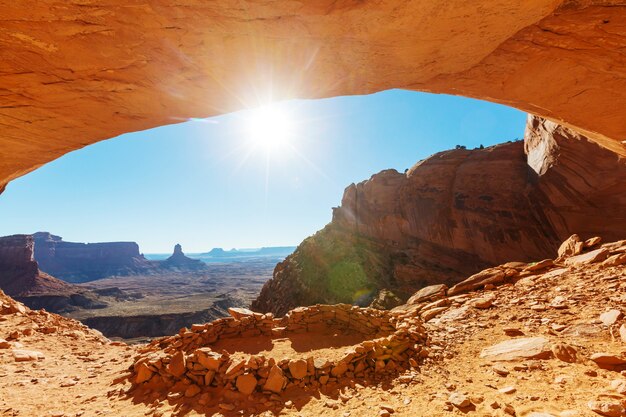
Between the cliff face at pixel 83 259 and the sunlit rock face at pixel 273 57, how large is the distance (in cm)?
17719

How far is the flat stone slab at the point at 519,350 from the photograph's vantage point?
4.49 meters

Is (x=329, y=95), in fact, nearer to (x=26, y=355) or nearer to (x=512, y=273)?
(x=512, y=273)

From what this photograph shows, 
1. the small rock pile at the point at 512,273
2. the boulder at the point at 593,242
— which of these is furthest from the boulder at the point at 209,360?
the boulder at the point at 593,242

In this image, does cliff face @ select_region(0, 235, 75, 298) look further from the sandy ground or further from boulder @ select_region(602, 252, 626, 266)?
boulder @ select_region(602, 252, 626, 266)

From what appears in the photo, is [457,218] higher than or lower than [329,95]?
lower

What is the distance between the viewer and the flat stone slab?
4492mm

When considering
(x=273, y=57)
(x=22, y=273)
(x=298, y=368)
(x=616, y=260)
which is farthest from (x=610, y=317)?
(x=22, y=273)

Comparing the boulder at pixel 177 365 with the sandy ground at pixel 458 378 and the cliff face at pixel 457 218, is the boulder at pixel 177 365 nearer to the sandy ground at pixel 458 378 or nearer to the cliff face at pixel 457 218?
the sandy ground at pixel 458 378

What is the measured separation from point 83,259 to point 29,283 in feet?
313

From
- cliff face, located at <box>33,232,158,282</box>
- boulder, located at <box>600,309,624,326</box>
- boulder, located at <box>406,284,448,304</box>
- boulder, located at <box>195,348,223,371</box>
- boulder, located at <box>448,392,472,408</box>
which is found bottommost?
cliff face, located at <box>33,232,158,282</box>

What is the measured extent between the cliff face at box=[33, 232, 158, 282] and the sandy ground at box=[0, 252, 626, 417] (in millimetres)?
174168

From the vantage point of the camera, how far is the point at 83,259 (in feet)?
502

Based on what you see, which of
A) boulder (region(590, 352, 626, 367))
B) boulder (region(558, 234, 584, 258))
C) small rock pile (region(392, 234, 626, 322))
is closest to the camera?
boulder (region(590, 352, 626, 367))

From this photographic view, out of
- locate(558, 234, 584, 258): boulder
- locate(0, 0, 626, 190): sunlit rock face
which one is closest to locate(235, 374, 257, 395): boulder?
locate(0, 0, 626, 190): sunlit rock face
